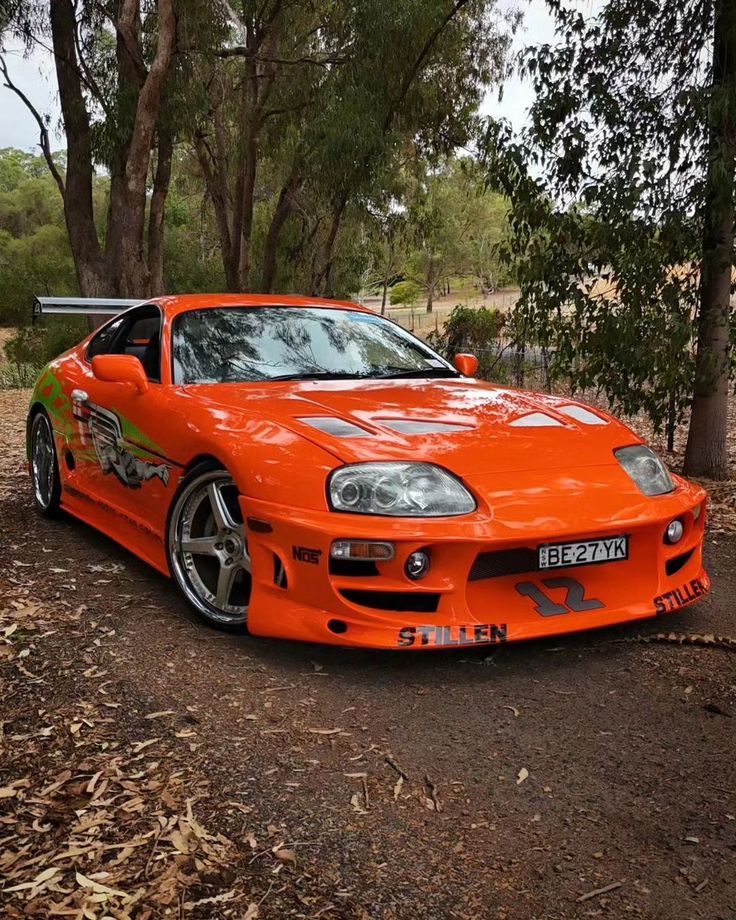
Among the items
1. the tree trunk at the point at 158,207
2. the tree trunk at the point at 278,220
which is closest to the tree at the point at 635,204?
the tree trunk at the point at 158,207

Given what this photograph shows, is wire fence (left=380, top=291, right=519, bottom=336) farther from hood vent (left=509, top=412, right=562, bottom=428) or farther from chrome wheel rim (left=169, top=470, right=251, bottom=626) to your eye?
chrome wheel rim (left=169, top=470, right=251, bottom=626)

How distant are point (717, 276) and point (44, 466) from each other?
16.2 ft

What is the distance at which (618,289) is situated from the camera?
22.8 ft

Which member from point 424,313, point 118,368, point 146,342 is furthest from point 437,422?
point 424,313

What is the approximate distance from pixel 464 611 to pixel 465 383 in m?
1.71

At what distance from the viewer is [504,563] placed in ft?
11.1

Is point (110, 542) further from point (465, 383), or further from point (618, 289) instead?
point (618, 289)

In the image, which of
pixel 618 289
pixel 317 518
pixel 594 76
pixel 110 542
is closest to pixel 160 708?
pixel 317 518

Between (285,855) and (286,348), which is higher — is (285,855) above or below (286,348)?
below

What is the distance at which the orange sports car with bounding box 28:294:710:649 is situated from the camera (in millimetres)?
3287

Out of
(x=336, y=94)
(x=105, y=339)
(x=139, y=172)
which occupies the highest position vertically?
(x=336, y=94)

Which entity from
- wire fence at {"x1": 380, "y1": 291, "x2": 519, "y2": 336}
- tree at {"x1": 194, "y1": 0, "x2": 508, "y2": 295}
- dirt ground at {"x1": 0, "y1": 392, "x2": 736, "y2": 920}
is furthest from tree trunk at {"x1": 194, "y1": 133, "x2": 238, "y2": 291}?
wire fence at {"x1": 380, "y1": 291, "x2": 519, "y2": 336}

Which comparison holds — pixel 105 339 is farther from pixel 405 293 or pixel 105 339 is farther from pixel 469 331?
pixel 405 293

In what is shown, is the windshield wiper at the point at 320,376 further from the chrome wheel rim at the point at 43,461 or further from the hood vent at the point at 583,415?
the chrome wheel rim at the point at 43,461
